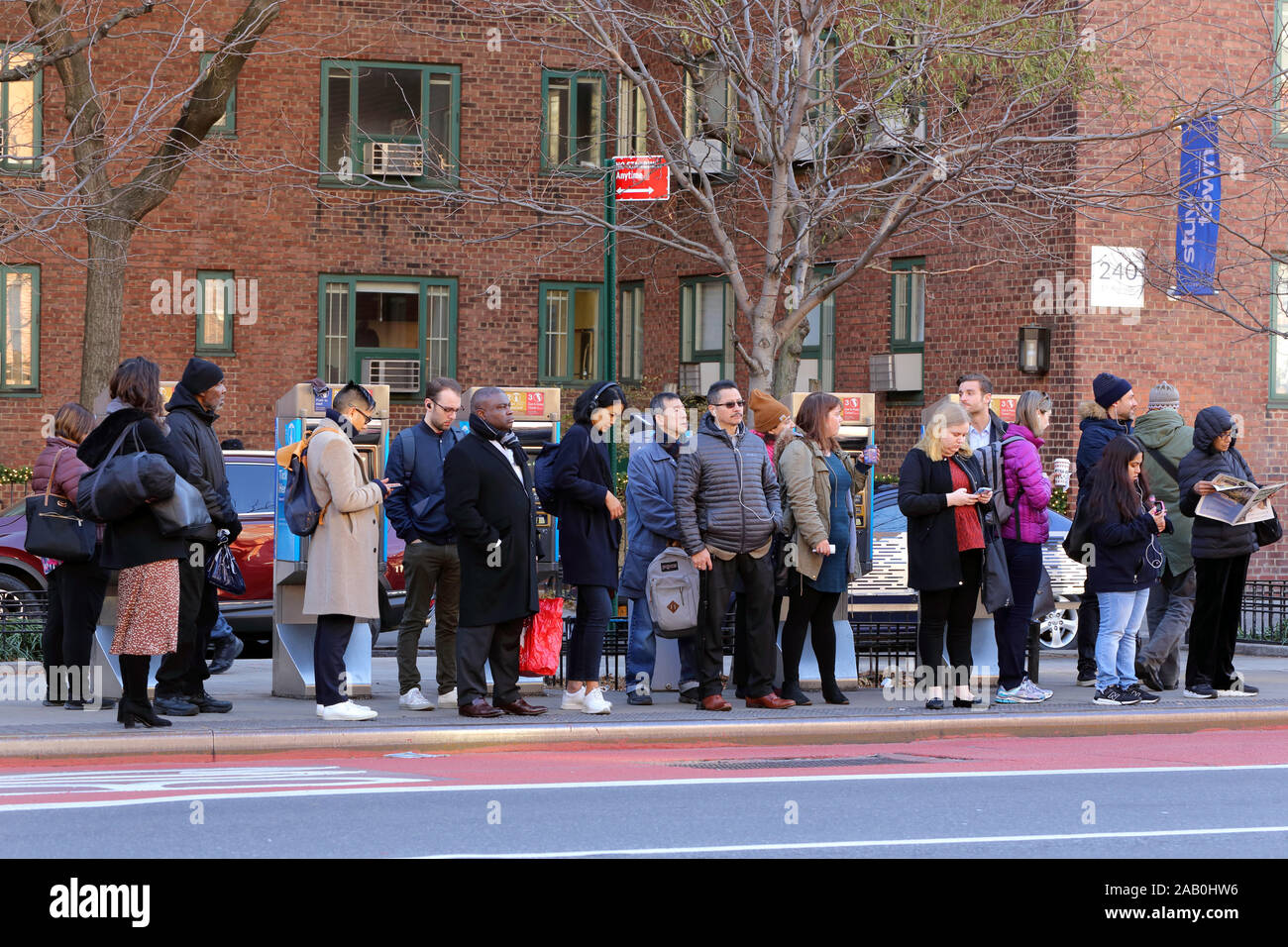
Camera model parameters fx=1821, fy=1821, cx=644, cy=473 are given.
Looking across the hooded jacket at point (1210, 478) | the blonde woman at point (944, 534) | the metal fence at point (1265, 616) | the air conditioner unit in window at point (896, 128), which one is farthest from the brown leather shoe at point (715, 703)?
the metal fence at point (1265, 616)

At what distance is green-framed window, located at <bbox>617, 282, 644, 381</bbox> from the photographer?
1155 inches

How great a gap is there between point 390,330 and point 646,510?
634 inches

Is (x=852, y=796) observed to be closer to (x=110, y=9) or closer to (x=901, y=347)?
(x=901, y=347)

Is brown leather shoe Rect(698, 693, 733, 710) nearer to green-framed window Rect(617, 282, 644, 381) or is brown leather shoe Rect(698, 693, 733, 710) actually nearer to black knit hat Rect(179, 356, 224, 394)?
black knit hat Rect(179, 356, 224, 394)

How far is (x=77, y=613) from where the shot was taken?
11852 millimetres

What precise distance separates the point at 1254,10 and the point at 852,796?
1770 centimetres

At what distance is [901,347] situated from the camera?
2516 centimetres

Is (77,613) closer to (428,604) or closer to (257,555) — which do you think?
(428,604)

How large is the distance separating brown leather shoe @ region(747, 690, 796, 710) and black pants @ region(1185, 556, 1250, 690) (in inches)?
126

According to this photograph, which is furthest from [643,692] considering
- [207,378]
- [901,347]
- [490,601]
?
[901,347]

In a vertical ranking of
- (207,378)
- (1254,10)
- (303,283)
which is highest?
(1254,10)

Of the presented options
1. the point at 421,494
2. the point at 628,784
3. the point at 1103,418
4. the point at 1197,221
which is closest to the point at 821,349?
the point at 1197,221

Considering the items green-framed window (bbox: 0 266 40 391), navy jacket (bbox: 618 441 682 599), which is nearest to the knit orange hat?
navy jacket (bbox: 618 441 682 599)
